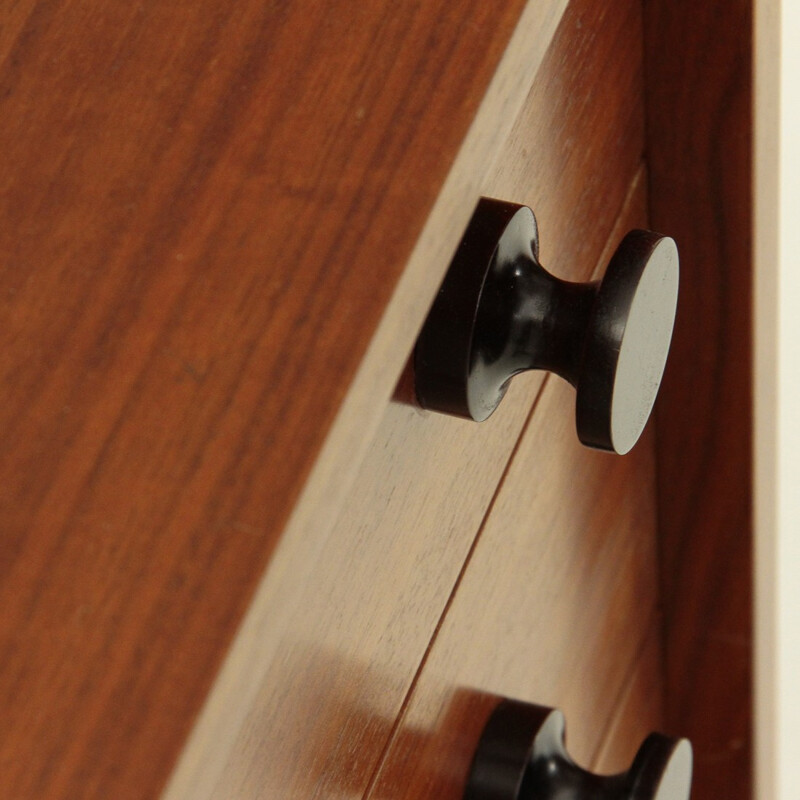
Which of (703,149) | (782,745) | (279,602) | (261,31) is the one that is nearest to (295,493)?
(279,602)

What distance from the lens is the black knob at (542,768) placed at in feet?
1.40

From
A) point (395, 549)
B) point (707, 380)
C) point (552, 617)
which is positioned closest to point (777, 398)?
point (707, 380)

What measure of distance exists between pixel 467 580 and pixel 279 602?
18 centimetres

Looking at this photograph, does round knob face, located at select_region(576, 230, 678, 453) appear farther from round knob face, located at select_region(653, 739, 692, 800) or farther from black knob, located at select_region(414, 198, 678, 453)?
round knob face, located at select_region(653, 739, 692, 800)

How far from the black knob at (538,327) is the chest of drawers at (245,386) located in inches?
0.7

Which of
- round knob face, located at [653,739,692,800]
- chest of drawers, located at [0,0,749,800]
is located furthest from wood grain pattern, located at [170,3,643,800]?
round knob face, located at [653,739,692,800]

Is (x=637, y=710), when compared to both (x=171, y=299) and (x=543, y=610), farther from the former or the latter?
(x=171, y=299)

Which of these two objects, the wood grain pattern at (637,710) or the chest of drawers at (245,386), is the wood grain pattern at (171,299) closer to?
the chest of drawers at (245,386)

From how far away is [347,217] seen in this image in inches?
9.7

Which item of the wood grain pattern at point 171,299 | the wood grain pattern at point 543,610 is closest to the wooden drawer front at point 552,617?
the wood grain pattern at point 543,610

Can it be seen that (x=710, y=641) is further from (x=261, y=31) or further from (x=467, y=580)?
(x=261, y=31)

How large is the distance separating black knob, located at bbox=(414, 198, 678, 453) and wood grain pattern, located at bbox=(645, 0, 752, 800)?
166 millimetres

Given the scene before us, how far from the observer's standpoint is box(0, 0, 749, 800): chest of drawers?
214 millimetres

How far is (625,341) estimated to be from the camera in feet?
1.04
